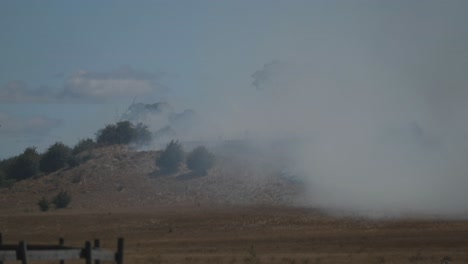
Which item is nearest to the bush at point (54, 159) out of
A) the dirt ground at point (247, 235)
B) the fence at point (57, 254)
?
the dirt ground at point (247, 235)

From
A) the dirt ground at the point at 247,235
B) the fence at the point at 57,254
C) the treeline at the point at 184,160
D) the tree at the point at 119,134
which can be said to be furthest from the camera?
the tree at the point at 119,134

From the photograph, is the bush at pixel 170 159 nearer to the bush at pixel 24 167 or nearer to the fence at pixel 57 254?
the bush at pixel 24 167

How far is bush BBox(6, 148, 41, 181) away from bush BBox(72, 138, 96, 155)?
8834 mm

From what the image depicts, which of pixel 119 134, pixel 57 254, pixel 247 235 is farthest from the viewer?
pixel 119 134

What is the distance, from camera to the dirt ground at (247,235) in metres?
38.6

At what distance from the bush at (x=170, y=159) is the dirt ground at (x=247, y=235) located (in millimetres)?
26708

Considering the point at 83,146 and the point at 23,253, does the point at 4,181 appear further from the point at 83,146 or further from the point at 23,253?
the point at 23,253

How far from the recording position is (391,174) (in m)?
93.6

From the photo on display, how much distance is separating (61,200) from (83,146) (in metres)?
40.6

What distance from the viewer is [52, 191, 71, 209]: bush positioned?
274 feet

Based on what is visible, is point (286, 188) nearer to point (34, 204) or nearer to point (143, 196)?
point (143, 196)

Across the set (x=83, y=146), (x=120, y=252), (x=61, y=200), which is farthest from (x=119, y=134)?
(x=120, y=252)

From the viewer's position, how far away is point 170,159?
4146 inches

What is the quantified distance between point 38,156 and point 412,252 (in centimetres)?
7871
